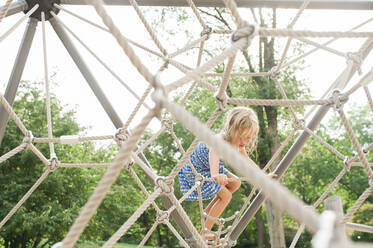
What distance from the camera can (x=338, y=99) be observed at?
1289 millimetres

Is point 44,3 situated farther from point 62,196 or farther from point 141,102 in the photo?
point 62,196

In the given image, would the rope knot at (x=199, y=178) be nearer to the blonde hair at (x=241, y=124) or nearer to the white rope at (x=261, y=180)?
the blonde hair at (x=241, y=124)

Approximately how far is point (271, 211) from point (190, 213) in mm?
2668

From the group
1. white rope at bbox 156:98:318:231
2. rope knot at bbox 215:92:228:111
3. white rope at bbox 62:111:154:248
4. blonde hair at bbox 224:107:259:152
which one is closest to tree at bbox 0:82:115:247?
blonde hair at bbox 224:107:259:152

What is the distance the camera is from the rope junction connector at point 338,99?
128cm

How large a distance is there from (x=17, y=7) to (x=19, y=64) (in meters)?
0.27

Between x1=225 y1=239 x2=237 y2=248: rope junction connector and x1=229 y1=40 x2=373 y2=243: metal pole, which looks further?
x1=225 y1=239 x2=237 y2=248: rope junction connector

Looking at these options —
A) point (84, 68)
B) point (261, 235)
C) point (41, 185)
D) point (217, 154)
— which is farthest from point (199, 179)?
point (261, 235)

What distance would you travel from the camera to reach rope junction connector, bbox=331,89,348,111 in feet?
4.18

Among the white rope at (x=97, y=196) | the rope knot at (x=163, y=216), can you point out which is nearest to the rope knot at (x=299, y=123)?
the rope knot at (x=163, y=216)

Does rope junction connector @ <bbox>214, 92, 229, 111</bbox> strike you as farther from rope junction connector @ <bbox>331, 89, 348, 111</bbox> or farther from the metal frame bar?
the metal frame bar

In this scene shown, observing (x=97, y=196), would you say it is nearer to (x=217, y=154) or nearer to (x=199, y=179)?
(x=217, y=154)

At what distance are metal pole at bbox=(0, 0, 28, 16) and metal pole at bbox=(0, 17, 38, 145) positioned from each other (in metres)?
0.07

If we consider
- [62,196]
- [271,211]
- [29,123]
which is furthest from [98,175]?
[271,211]
